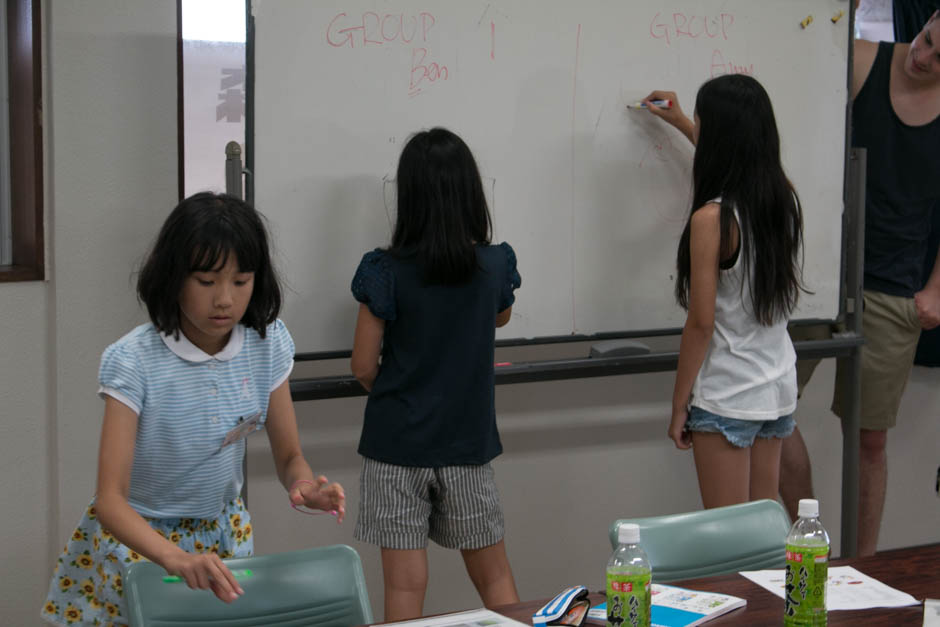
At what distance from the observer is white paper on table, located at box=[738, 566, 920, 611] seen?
1635 millimetres

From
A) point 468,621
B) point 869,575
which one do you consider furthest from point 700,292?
point 468,621

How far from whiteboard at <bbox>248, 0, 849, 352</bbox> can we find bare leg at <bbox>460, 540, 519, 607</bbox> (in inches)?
25.3

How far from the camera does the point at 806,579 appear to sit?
4.81 feet

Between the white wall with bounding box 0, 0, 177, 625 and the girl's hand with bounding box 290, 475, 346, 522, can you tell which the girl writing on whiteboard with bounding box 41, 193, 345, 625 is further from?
the white wall with bounding box 0, 0, 177, 625

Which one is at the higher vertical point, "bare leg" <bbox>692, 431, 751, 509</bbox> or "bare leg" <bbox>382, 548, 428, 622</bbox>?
"bare leg" <bbox>692, 431, 751, 509</bbox>

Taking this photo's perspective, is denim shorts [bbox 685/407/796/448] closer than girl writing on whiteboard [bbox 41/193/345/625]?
No

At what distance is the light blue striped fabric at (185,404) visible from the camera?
5.93 ft

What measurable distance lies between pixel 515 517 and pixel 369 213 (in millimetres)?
1230

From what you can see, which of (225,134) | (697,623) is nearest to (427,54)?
(225,134)

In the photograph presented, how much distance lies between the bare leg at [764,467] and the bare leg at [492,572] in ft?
2.31

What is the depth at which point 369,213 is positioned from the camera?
2.72 m

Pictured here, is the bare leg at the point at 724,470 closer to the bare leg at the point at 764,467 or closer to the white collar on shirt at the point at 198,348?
the bare leg at the point at 764,467

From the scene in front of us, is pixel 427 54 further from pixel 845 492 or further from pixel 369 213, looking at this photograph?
pixel 845 492

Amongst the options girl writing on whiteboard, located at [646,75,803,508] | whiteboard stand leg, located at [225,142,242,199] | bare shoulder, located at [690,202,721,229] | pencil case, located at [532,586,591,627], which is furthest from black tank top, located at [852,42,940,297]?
pencil case, located at [532,586,591,627]
